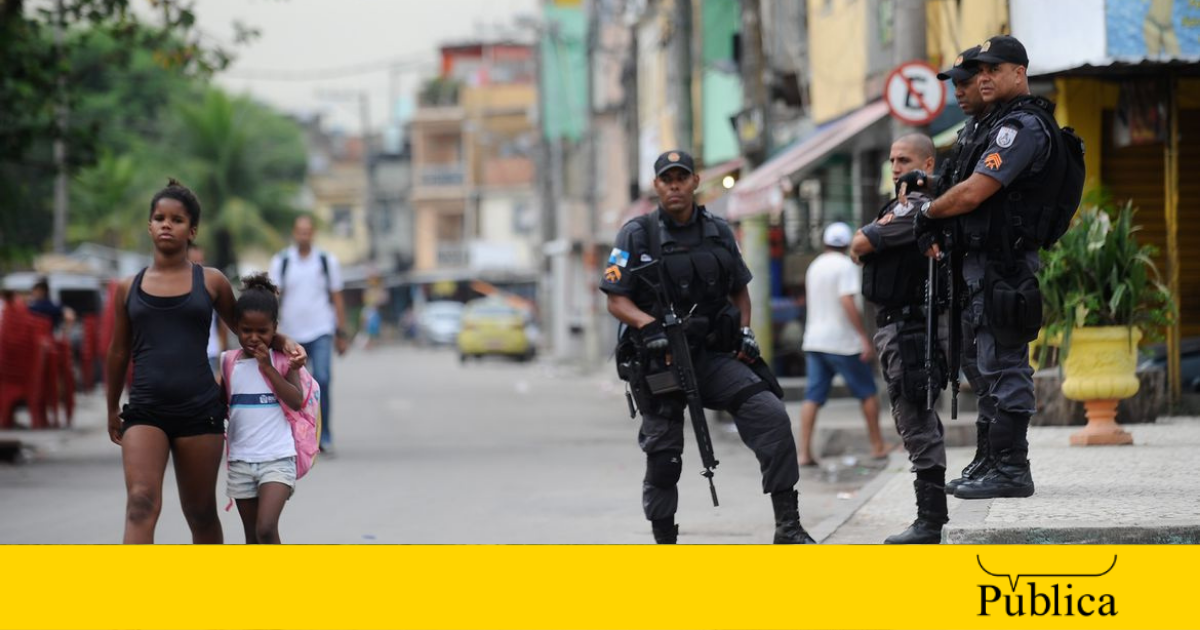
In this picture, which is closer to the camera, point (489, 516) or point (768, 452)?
point (768, 452)

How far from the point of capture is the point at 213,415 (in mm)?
6953

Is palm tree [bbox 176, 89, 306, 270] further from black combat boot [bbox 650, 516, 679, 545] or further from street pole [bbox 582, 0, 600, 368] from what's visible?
black combat boot [bbox 650, 516, 679, 545]

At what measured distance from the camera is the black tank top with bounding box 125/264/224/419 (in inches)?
269

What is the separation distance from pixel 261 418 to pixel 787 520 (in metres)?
2.23

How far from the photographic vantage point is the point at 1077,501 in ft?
24.3

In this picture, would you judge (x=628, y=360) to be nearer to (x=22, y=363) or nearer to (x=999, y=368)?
(x=999, y=368)

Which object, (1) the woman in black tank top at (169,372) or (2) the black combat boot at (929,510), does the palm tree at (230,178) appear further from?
(2) the black combat boot at (929,510)

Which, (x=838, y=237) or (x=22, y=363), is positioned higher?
(x=838, y=237)

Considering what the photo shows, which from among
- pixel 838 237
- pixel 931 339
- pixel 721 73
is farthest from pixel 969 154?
pixel 721 73

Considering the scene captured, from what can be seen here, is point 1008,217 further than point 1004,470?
No

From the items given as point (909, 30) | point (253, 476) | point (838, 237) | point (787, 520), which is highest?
point (909, 30)
